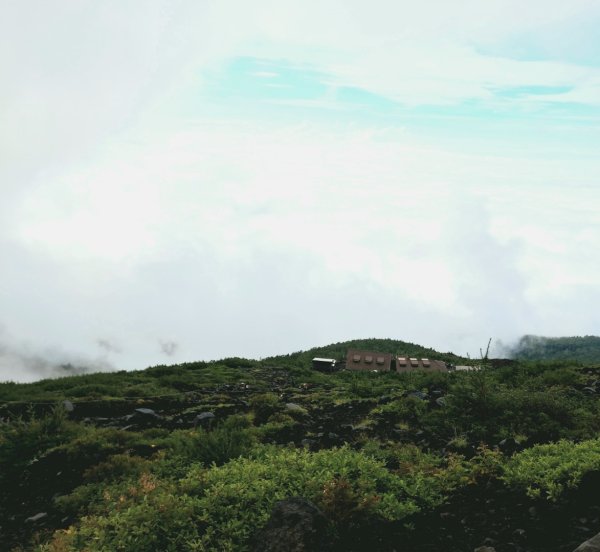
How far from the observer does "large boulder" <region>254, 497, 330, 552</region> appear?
585 centimetres

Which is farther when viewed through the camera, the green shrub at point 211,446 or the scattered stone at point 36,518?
the green shrub at point 211,446

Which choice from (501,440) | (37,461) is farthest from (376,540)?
(37,461)

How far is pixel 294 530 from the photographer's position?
596 cm

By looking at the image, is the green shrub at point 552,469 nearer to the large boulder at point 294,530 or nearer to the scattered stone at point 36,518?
the large boulder at point 294,530

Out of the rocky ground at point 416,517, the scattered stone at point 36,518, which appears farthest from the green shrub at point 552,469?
the scattered stone at point 36,518

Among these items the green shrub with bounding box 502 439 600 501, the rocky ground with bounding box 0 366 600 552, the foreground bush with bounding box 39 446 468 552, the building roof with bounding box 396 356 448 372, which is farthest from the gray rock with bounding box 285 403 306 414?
the building roof with bounding box 396 356 448 372

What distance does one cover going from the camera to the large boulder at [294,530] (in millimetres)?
5852

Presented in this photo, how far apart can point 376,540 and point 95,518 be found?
4175 millimetres

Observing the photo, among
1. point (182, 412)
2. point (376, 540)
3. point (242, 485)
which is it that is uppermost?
point (182, 412)

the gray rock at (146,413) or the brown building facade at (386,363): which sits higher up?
the brown building facade at (386,363)

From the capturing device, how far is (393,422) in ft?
41.4

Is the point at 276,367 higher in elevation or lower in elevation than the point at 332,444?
higher

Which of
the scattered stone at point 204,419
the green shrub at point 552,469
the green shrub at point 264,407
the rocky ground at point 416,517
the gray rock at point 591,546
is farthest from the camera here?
the green shrub at point 264,407

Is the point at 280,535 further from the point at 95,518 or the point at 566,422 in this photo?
the point at 566,422
